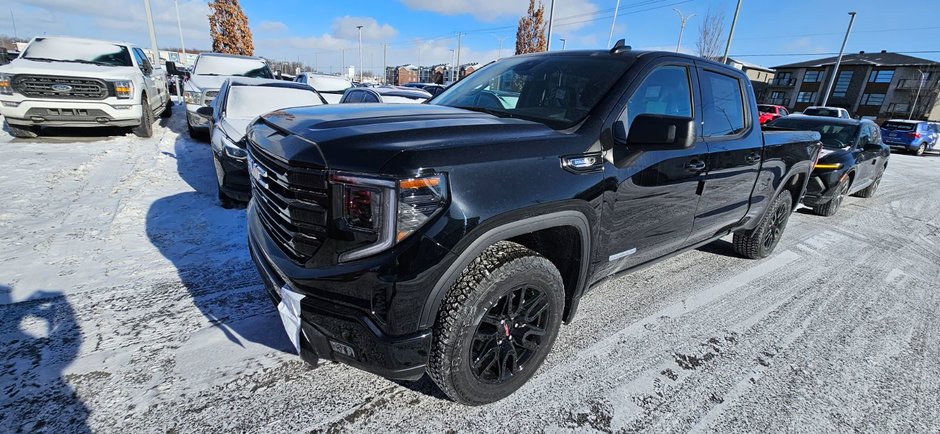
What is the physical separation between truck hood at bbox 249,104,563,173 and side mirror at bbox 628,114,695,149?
423 millimetres

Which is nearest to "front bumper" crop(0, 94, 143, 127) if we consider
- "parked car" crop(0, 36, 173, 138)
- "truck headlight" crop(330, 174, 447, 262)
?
"parked car" crop(0, 36, 173, 138)

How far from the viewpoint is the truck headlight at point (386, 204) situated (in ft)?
5.32

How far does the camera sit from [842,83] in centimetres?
5141

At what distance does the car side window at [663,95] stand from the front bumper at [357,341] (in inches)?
66.1

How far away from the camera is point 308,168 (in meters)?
1.74

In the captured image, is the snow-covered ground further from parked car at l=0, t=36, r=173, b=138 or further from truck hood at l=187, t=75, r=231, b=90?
truck hood at l=187, t=75, r=231, b=90

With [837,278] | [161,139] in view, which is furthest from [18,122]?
[837,278]

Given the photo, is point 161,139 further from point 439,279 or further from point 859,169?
point 859,169

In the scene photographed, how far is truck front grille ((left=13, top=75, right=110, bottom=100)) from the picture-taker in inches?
273

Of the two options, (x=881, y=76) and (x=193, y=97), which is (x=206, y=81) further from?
(x=881, y=76)

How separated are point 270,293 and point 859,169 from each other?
9.38 meters

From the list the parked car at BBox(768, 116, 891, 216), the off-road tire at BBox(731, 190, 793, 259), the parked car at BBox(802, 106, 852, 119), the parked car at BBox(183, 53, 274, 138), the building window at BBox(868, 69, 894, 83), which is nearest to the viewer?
the off-road tire at BBox(731, 190, 793, 259)

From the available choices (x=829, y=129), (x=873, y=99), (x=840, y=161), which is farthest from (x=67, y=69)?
(x=873, y=99)

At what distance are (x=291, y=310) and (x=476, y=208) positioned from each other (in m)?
0.93
